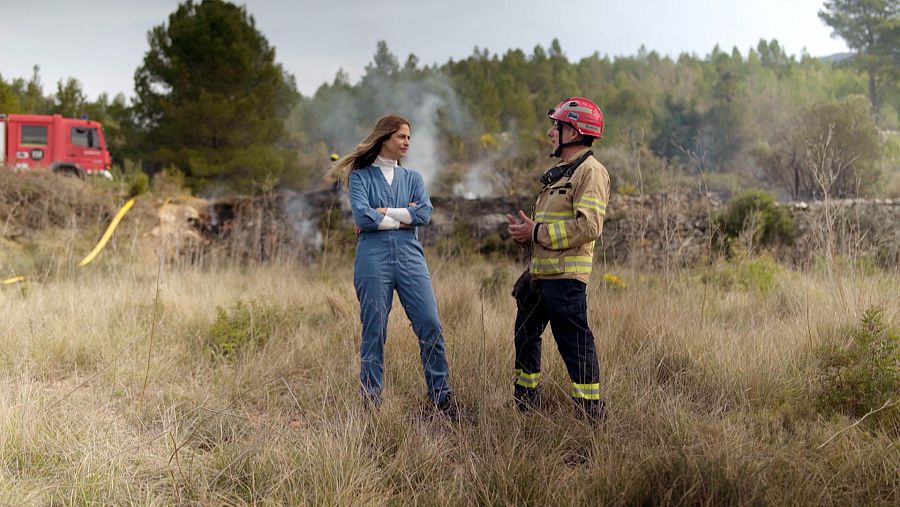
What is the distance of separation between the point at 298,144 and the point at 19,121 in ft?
59.2

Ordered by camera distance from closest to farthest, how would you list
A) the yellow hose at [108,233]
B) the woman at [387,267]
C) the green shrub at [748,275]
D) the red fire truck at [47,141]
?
the woman at [387,267] < the green shrub at [748,275] < the yellow hose at [108,233] < the red fire truck at [47,141]

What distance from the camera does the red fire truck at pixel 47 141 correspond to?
57.6 ft

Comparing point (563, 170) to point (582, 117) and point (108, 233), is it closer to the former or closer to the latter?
point (582, 117)

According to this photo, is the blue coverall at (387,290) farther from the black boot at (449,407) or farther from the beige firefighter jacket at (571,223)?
the beige firefighter jacket at (571,223)

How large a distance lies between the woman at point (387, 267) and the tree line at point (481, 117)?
1577 mm

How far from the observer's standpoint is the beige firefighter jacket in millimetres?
3363

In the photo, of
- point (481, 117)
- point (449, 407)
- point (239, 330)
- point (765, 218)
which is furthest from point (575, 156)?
point (481, 117)

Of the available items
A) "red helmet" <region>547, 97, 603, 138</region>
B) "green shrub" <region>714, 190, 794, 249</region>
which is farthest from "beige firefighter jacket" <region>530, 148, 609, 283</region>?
"green shrub" <region>714, 190, 794, 249</region>

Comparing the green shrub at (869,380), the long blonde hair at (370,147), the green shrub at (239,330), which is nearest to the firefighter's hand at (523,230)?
the long blonde hair at (370,147)

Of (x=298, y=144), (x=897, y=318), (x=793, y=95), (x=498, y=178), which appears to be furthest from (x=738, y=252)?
(x=793, y=95)

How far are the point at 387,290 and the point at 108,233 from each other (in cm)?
763

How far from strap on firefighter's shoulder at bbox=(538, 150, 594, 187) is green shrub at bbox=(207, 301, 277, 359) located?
2760 mm

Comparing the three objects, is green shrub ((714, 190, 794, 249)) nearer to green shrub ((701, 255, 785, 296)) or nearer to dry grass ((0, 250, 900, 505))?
green shrub ((701, 255, 785, 296))

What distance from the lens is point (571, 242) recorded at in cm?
338
